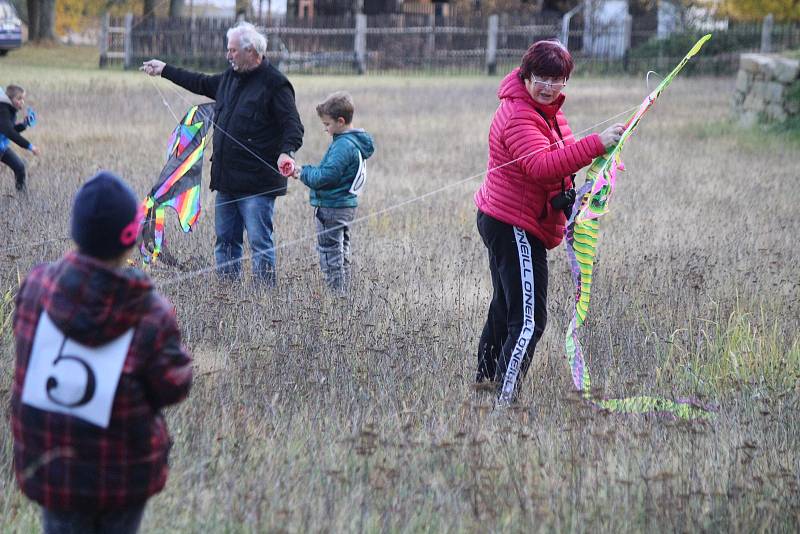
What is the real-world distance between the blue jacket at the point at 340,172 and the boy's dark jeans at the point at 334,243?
6 centimetres

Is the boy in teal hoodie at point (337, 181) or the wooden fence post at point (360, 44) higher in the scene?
the wooden fence post at point (360, 44)

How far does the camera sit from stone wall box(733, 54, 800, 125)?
58.2 ft

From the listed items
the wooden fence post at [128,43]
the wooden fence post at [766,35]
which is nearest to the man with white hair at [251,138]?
the wooden fence post at [128,43]

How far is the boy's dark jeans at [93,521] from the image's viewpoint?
2799 millimetres

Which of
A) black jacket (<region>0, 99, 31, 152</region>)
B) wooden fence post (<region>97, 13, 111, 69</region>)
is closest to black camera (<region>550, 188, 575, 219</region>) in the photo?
black jacket (<region>0, 99, 31, 152</region>)

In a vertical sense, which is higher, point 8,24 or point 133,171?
point 8,24

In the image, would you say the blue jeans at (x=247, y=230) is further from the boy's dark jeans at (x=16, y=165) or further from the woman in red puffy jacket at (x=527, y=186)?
the boy's dark jeans at (x=16, y=165)

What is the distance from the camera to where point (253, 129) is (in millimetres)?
6848

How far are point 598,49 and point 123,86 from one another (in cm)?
2247

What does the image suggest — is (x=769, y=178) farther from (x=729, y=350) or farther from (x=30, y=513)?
(x=30, y=513)

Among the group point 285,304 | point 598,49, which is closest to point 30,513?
point 285,304

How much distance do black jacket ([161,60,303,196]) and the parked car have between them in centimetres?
1882

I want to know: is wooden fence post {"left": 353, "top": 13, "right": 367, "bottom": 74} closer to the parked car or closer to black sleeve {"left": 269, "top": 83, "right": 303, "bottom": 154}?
the parked car

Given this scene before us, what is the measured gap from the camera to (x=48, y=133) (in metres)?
14.9
